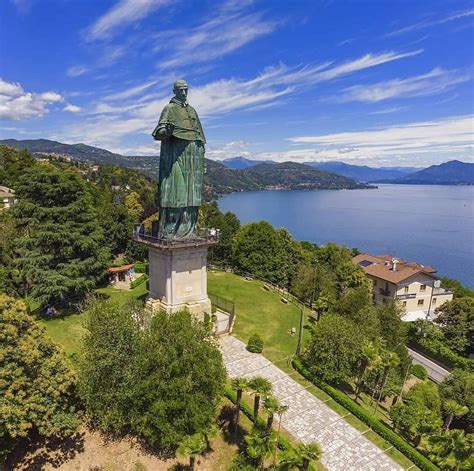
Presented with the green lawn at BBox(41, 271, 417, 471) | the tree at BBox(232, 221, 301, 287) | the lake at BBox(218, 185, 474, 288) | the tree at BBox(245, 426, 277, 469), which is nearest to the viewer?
the tree at BBox(245, 426, 277, 469)

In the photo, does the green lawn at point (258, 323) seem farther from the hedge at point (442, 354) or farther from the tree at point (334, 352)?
the hedge at point (442, 354)

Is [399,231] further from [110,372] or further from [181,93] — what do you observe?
[110,372]

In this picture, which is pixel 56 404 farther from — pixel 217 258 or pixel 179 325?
pixel 217 258

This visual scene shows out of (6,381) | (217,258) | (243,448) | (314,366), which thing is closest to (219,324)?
(314,366)

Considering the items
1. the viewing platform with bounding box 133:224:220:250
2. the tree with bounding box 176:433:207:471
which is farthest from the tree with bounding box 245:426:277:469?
the viewing platform with bounding box 133:224:220:250

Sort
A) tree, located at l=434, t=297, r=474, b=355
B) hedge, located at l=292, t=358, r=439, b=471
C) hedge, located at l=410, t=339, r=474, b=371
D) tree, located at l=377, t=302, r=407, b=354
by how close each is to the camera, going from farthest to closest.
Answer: tree, located at l=434, t=297, r=474, b=355 < hedge, located at l=410, t=339, r=474, b=371 < tree, located at l=377, t=302, r=407, b=354 < hedge, located at l=292, t=358, r=439, b=471

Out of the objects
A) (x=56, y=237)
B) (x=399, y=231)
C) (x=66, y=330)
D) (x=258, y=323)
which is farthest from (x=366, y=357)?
(x=399, y=231)

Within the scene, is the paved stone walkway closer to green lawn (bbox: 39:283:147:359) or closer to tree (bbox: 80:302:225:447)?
tree (bbox: 80:302:225:447)
